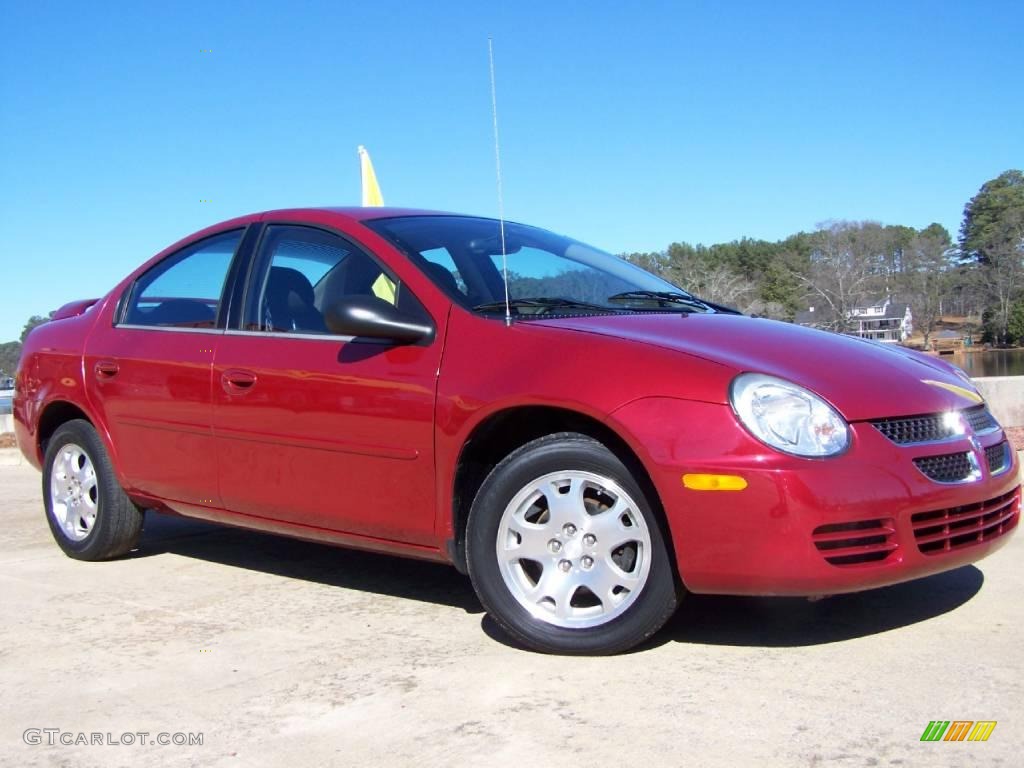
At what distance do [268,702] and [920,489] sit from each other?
77.9 inches

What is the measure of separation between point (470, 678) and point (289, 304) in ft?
5.92

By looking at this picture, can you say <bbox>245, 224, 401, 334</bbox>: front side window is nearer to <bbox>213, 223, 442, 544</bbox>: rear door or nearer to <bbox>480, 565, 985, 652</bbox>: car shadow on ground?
<bbox>213, 223, 442, 544</bbox>: rear door

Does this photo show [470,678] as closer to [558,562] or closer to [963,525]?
[558,562]

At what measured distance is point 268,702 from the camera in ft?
9.63

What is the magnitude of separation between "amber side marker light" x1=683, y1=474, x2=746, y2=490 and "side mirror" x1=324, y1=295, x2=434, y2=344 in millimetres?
1123

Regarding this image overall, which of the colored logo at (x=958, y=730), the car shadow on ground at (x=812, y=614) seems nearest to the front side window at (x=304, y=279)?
the car shadow on ground at (x=812, y=614)

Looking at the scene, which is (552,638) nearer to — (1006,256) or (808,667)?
(808,667)

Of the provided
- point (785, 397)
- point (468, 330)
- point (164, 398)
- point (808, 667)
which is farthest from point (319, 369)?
point (808, 667)

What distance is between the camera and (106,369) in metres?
4.76

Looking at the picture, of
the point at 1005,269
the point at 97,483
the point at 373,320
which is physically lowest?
the point at 97,483

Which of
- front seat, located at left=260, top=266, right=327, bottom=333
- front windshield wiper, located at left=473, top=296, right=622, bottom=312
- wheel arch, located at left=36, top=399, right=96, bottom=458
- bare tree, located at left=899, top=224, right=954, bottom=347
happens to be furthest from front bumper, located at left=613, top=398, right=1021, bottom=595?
bare tree, located at left=899, top=224, right=954, bottom=347

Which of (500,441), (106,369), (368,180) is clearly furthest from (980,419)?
(368,180)

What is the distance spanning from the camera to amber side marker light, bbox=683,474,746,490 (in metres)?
2.92

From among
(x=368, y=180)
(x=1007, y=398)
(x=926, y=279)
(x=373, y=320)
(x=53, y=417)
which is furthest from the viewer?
(x=926, y=279)
